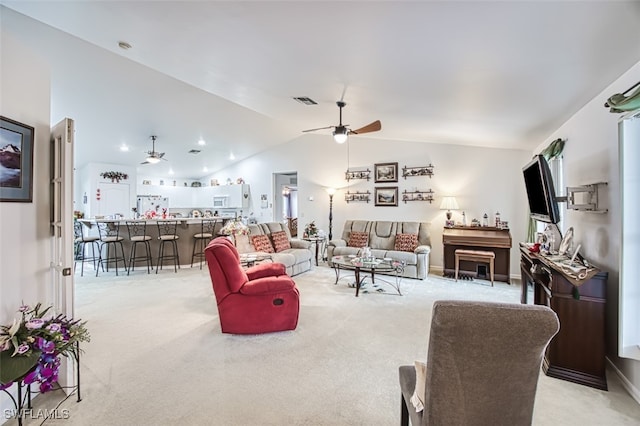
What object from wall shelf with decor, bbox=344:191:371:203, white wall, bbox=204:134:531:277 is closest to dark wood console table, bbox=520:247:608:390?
white wall, bbox=204:134:531:277

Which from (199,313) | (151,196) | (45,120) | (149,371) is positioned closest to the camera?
(45,120)

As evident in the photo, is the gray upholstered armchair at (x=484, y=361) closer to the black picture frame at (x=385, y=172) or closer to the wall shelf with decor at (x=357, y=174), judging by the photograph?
the black picture frame at (x=385, y=172)

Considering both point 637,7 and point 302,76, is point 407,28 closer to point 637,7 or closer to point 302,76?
point 637,7

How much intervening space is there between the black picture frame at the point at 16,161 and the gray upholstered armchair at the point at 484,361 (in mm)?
2609

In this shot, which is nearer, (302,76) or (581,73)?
(581,73)

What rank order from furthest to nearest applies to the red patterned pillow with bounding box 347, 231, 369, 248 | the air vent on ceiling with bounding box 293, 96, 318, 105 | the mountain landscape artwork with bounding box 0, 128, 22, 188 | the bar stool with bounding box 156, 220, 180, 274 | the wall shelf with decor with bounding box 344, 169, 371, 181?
1. the wall shelf with decor with bounding box 344, 169, 371, 181
2. the red patterned pillow with bounding box 347, 231, 369, 248
3. the bar stool with bounding box 156, 220, 180, 274
4. the air vent on ceiling with bounding box 293, 96, 318, 105
5. the mountain landscape artwork with bounding box 0, 128, 22, 188

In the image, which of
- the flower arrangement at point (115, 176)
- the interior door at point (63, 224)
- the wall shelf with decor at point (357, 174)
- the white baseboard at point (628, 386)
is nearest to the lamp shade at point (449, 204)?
the wall shelf with decor at point (357, 174)

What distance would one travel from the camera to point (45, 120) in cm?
224

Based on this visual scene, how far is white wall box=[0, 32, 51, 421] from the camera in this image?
187 cm

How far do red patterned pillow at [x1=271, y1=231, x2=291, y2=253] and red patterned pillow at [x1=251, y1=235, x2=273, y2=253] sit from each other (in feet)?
0.50

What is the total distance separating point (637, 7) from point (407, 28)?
1182mm

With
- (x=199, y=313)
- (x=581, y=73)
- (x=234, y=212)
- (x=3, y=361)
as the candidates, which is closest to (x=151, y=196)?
(x=234, y=212)

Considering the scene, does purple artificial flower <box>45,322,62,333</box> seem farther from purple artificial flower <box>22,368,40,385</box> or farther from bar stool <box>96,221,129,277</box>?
bar stool <box>96,221,129,277</box>

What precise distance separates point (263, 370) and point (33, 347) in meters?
1.50
